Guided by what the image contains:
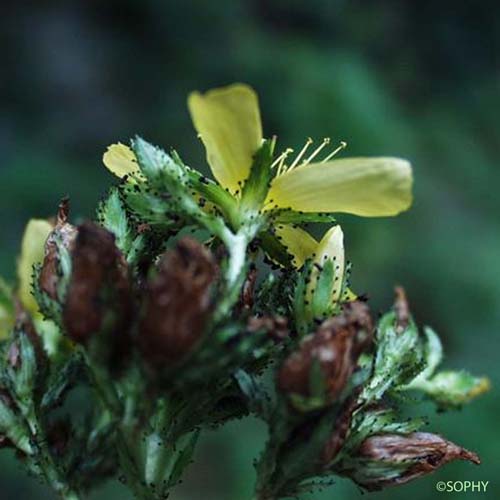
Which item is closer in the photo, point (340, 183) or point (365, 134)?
point (340, 183)

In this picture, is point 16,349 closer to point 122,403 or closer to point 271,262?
point 122,403

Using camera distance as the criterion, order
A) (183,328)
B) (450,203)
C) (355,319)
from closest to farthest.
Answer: (183,328) < (355,319) < (450,203)

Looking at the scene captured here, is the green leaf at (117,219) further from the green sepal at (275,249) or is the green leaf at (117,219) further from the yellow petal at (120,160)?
the green sepal at (275,249)

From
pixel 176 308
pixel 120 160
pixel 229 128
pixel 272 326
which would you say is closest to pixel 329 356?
pixel 272 326

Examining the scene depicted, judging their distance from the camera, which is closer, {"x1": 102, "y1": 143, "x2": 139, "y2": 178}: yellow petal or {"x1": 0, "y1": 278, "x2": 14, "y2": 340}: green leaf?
{"x1": 102, "y1": 143, "x2": 139, "y2": 178}: yellow petal

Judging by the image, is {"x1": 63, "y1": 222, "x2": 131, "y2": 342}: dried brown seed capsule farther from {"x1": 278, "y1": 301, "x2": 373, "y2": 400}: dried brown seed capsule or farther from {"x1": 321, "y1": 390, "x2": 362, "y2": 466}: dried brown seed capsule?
{"x1": 321, "y1": 390, "x2": 362, "y2": 466}: dried brown seed capsule

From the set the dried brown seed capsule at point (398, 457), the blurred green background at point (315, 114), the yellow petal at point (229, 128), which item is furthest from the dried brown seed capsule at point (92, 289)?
the blurred green background at point (315, 114)

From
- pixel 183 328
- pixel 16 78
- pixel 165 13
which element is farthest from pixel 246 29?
pixel 183 328

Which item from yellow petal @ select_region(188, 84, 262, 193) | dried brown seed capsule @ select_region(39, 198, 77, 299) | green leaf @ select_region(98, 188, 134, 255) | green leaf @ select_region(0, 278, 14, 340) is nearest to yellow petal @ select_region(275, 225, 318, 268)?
yellow petal @ select_region(188, 84, 262, 193)
